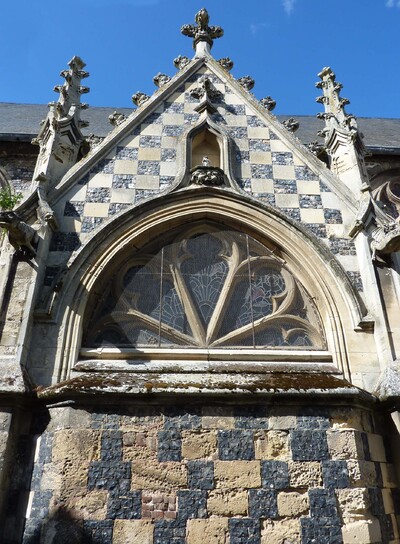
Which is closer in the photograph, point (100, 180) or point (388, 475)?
point (388, 475)

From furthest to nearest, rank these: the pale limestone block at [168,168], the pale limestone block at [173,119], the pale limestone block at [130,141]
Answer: the pale limestone block at [173,119], the pale limestone block at [130,141], the pale limestone block at [168,168]

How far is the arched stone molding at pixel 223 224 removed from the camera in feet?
16.2

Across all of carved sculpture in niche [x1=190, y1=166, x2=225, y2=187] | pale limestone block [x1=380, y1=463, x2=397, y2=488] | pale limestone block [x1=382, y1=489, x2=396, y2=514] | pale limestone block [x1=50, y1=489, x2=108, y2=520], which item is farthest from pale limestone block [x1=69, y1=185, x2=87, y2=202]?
pale limestone block [x1=382, y1=489, x2=396, y2=514]

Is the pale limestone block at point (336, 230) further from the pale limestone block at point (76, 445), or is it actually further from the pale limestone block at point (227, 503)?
the pale limestone block at point (76, 445)

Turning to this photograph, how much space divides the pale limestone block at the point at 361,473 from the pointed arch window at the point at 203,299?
136 centimetres

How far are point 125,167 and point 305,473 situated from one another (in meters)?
4.34

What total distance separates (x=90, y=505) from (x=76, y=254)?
8.87 feet

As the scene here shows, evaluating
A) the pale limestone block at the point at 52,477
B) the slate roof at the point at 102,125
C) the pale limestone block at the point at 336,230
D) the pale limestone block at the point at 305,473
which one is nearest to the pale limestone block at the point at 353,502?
the pale limestone block at the point at 305,473

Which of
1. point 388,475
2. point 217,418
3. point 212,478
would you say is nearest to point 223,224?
point 217,418

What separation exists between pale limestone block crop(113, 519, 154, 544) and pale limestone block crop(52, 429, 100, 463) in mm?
604

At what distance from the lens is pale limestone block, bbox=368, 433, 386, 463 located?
14.2 ft

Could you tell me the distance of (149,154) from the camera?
20.8 feet

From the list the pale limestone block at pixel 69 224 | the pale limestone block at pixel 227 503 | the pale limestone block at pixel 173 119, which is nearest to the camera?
the pale limestone block at pixel 227 503

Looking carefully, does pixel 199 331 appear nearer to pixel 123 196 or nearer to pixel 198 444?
pixel 198 444
